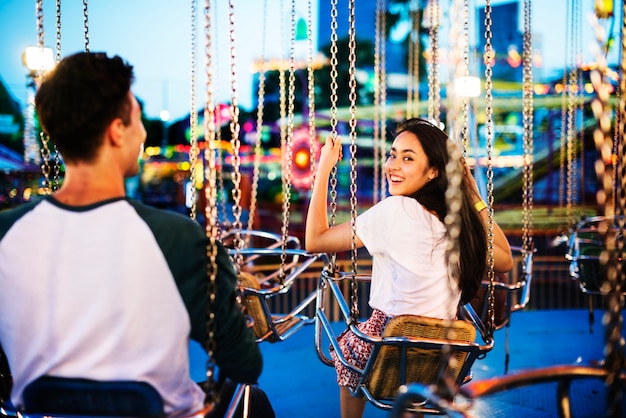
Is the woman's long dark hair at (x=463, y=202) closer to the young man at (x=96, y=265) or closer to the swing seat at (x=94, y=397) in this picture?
the young man at (x=96, y=265)

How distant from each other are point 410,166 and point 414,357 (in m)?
0.73

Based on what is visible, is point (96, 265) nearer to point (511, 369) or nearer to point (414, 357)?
point (414, 357)

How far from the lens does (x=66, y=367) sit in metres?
1.17

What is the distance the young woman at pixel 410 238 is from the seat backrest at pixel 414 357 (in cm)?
15

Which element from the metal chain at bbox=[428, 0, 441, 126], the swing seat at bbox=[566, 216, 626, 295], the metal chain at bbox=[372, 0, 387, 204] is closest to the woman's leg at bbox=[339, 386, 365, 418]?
the swing seat at bbox=[566, 216, 626, 295]

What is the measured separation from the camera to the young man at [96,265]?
115 centimetres

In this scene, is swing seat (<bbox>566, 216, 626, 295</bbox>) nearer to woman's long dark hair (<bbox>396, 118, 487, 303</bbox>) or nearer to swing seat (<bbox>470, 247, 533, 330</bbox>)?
swing seat (<bbox>470, 247, 533, 330</bbox>)

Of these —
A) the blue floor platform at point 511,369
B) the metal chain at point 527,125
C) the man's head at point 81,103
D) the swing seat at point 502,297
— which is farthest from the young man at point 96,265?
the metal chain at point 527,125

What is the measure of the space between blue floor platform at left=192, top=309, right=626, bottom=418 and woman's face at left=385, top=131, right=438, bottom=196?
1.63m

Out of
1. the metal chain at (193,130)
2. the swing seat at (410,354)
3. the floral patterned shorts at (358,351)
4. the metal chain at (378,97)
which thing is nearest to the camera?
the swing seat at (410,354)

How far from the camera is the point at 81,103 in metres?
1.18

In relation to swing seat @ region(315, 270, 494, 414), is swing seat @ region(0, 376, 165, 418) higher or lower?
higher

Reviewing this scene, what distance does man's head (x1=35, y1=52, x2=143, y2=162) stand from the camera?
1.18 meters

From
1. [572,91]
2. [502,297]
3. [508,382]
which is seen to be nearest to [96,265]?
[508,382]
